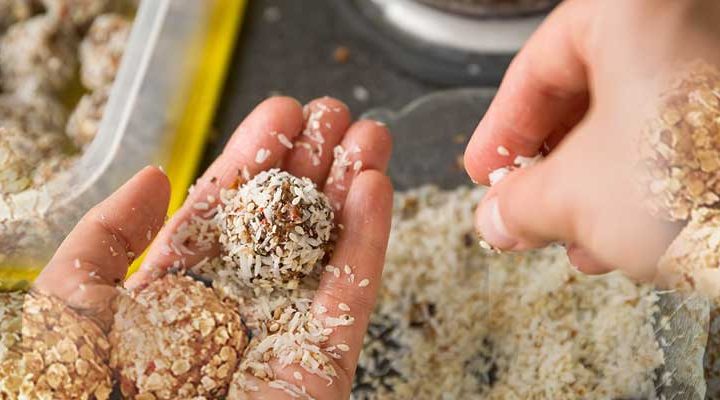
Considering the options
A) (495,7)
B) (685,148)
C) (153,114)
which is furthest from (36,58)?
(685,148)

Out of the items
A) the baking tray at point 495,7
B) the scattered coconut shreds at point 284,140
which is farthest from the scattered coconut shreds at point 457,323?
the baking tray at point 495,7

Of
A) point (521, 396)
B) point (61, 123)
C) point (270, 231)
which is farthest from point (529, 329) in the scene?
point (61, 123)

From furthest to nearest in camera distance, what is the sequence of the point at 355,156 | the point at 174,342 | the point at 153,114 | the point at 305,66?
1. the point at 305,66
2. the point at 153,114
3. the point at 355,156
4. the point at 174,342

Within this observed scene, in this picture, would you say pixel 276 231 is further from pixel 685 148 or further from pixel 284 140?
pixel 685 148

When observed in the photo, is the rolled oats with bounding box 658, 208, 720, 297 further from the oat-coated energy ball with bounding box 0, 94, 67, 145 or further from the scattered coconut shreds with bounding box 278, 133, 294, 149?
the oat-coated energy ball with bounding box 0, 94, 67, 145

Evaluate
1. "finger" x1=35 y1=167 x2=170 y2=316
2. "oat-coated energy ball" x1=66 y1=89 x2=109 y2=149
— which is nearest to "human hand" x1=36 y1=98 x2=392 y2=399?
"finger" x1=35 y1=167 x2=170 y2=316
